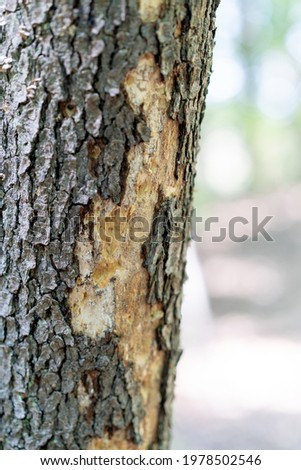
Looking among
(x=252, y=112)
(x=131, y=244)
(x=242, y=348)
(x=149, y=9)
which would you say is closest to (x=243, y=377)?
(x=242, y=348)

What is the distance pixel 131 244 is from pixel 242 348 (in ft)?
12.2

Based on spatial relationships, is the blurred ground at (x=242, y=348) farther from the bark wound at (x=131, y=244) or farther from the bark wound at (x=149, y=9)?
the bark wound at (x=149, y=9)

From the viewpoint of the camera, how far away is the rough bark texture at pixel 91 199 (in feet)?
2.31

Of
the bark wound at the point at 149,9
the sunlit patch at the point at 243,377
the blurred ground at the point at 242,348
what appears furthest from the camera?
the sunlit patch at the point at 243,377

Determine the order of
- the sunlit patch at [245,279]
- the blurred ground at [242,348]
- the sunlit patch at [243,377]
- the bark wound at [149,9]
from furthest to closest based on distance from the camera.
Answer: the sunlit patch at [245,279], the sunlit patch at [243,377], the blurred ground at [242,348], the bark wound at [149,9]

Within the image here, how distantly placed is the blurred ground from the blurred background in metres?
0.01

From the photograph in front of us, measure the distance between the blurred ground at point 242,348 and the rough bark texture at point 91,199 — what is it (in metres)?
2.47

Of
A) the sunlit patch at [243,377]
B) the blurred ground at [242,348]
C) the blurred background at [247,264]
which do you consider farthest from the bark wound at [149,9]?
the sunlit patch at [243,377]

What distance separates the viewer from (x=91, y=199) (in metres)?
0.78

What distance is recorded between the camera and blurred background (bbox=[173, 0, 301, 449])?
10.8 ft

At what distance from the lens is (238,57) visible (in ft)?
25.0

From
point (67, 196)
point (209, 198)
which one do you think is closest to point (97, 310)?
point (67, 196)

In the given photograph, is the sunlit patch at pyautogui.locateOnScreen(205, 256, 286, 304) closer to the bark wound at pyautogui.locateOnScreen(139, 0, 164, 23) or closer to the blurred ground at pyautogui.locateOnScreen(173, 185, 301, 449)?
the blurred ground at pyautogui.locateOnScreen(173, 185, 301, 449)

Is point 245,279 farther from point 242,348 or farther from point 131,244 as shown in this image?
point 131,244
